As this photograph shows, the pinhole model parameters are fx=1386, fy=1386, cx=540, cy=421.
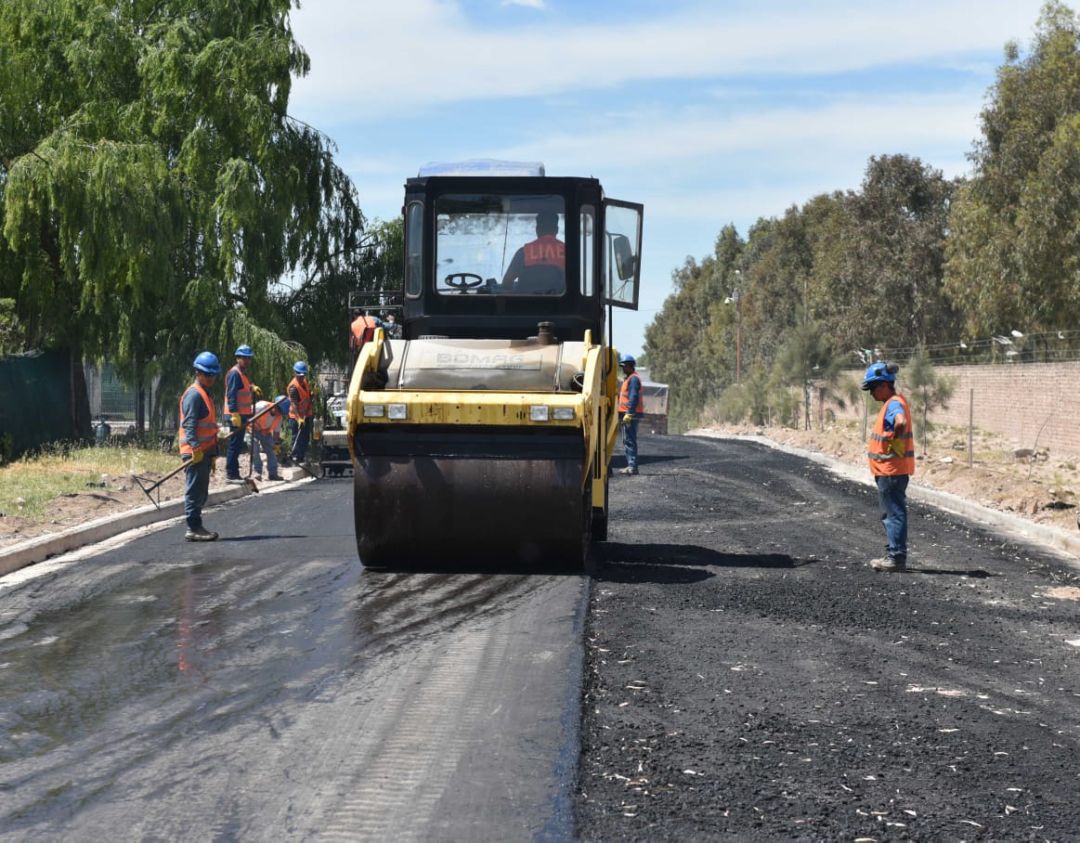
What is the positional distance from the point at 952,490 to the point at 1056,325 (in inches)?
1059

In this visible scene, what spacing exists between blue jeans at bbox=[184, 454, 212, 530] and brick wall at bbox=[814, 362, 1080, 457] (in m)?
24.4

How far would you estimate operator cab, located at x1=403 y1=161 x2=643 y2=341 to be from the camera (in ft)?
38.7

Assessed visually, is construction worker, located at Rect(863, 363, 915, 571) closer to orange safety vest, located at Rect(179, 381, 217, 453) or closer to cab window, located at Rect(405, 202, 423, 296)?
cab window, located at Rect(405, 202, 423, 296)

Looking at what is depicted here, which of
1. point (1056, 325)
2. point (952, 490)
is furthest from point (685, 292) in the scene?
point (952, 490)

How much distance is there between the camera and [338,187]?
28.9 meters

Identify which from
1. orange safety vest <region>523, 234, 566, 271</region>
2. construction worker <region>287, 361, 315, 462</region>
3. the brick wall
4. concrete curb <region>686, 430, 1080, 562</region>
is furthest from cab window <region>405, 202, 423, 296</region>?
the brick wall

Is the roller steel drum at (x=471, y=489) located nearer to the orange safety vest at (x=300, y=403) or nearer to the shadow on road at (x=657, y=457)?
the orange safety vest at (x=300, y=403)

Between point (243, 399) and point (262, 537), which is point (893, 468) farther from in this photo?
point (243, 399)

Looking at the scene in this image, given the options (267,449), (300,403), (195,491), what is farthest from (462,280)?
(300,403)

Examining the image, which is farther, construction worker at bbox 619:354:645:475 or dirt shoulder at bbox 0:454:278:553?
construction worker at bbox 619:354:645:475

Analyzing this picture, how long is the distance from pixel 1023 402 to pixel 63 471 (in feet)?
89.6

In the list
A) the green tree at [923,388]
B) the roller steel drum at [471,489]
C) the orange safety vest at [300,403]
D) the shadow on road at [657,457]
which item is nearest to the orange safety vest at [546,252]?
the roller steel drum at [471,489]

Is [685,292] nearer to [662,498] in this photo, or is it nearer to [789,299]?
[789,299]

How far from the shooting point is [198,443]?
13.2 metres
